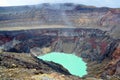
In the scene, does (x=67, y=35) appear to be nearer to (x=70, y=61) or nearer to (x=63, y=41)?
Answer: (x=63, y=41)

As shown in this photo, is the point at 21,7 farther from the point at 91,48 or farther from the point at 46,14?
the point at 91,48

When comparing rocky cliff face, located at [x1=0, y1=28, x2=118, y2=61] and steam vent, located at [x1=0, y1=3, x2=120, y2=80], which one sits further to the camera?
rocky cliff face, located at [x1=0, y1=28, x2=118, y2=61]

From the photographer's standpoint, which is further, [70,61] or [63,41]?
[63,41]

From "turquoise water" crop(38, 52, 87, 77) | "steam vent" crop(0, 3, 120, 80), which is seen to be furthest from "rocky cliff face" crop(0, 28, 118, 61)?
"turquoise water" crop(38, 52, 87, 77)

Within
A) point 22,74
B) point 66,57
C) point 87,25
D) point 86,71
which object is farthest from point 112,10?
point 22,74

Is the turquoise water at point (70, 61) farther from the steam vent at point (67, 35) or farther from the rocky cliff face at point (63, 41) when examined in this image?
the rocky cliff face at point (63, 41)

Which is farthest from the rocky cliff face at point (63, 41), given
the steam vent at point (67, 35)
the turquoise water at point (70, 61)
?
the turquoise water at point (70, 61)

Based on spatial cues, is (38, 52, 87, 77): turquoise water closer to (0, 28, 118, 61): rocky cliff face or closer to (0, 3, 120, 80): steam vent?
(0, 3, 120, 80): steam vent

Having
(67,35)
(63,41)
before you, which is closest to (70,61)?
(63,41)

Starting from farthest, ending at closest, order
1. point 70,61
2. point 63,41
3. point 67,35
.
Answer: point 67,35, point 63,41, point 70,61
